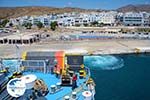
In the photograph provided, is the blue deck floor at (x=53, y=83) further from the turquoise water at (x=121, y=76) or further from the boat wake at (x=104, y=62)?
the boat wake at (x=104, y=62)

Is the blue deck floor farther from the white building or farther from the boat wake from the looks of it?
the white building

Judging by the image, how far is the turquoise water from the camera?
123ft

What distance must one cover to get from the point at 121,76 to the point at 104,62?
17137mm

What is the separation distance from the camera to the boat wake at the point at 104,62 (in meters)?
62.8

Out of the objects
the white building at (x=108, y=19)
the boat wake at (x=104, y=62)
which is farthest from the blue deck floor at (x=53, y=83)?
the white building at (x=108, y=19)

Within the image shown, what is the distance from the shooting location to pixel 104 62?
68938 millimetres

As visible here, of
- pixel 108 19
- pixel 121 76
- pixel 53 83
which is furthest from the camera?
pixel 108 19

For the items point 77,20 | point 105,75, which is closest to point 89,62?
point 105,75

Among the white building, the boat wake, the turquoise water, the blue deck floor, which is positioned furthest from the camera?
the white building

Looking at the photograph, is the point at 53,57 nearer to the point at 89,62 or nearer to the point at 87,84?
the point at 87,84

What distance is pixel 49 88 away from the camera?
13.6m

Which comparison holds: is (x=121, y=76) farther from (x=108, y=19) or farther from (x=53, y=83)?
(x=108, y=19)

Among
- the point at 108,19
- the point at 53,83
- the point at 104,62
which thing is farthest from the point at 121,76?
the point at 108,19

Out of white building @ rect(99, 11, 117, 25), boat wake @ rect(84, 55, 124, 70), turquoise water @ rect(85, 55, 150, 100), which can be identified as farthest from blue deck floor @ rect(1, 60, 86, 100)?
white building @ rect(99, 11, 117, 25)
